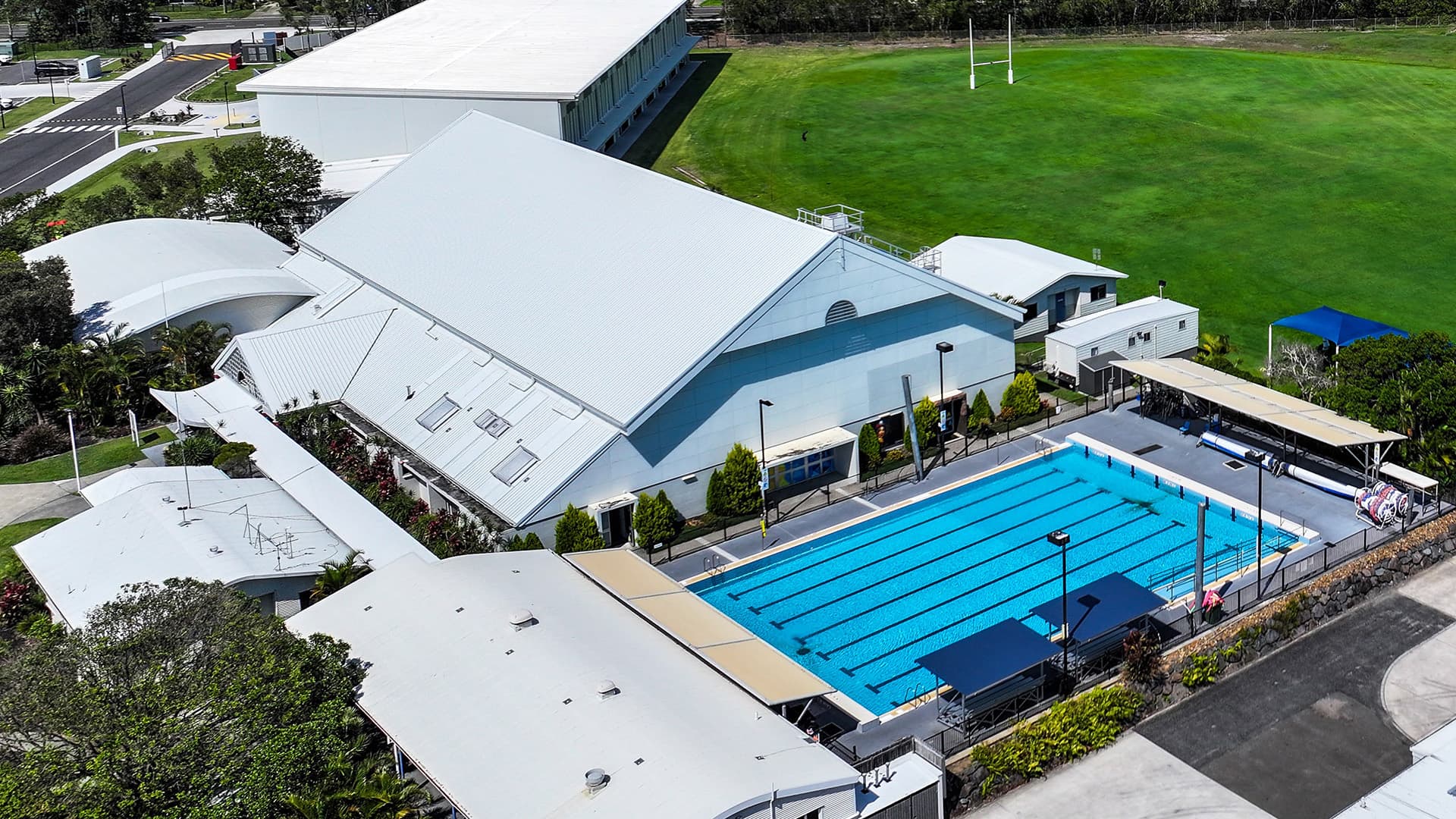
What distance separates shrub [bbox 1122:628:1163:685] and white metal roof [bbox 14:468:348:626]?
23219 mm

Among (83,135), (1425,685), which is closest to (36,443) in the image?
(1425,685)

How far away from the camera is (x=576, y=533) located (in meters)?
43.2

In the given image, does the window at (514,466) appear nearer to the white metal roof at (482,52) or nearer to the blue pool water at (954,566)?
the blue pool water at (954,566)

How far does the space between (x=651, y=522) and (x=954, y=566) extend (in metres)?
9.83

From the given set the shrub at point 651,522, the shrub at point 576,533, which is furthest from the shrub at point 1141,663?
the shrub at point 576,533

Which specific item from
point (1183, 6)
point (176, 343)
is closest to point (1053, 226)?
point (176, 343)

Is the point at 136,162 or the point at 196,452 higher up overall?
the point at 136,162

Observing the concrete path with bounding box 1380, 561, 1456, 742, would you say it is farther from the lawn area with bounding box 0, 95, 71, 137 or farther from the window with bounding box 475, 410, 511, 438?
the lawn area with bounding box 0, 95, 71, 137

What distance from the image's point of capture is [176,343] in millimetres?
58781

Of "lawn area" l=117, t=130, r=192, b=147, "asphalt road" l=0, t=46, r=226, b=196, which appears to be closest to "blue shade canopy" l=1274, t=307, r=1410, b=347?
"asphalt road" l=0, t=46, r=226, b=196

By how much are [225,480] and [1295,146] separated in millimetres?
67744

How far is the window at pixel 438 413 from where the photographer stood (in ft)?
160

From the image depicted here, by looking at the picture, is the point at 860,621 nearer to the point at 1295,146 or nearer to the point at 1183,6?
the point at 1295,146

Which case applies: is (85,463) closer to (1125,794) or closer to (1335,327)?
(1125,794)
